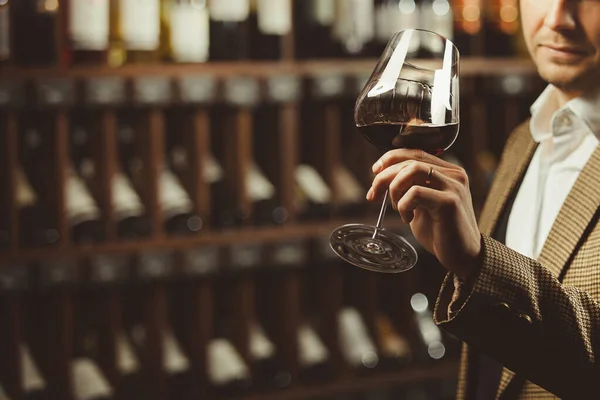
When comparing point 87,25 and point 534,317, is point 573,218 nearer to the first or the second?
point 534,317

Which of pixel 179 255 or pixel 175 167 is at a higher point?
pixel 175 167

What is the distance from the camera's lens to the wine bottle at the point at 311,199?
7.74 ft

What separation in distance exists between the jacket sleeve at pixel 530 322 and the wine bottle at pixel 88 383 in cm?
136

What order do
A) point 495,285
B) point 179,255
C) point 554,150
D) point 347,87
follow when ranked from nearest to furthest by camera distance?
point 495,285 → point 554,150 → point 179,255 → point 347,87

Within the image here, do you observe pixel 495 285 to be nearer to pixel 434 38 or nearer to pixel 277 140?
pixel 434 38

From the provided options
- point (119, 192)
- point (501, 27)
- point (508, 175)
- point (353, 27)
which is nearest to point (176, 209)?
point (119, 192)

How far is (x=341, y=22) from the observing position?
2.40 m

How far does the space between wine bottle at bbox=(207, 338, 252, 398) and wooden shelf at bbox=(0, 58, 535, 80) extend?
0.77 m

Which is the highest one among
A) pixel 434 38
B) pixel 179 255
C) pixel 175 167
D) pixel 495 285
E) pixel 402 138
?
pixel 434 38

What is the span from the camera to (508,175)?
4.51 feet

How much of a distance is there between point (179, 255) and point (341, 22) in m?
0.86

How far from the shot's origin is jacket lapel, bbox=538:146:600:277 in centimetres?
105

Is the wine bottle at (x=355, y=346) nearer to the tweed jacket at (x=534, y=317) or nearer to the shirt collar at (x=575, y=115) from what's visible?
the shirt collar at (x=575, y=115)

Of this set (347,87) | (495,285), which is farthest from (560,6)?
(347,87)
